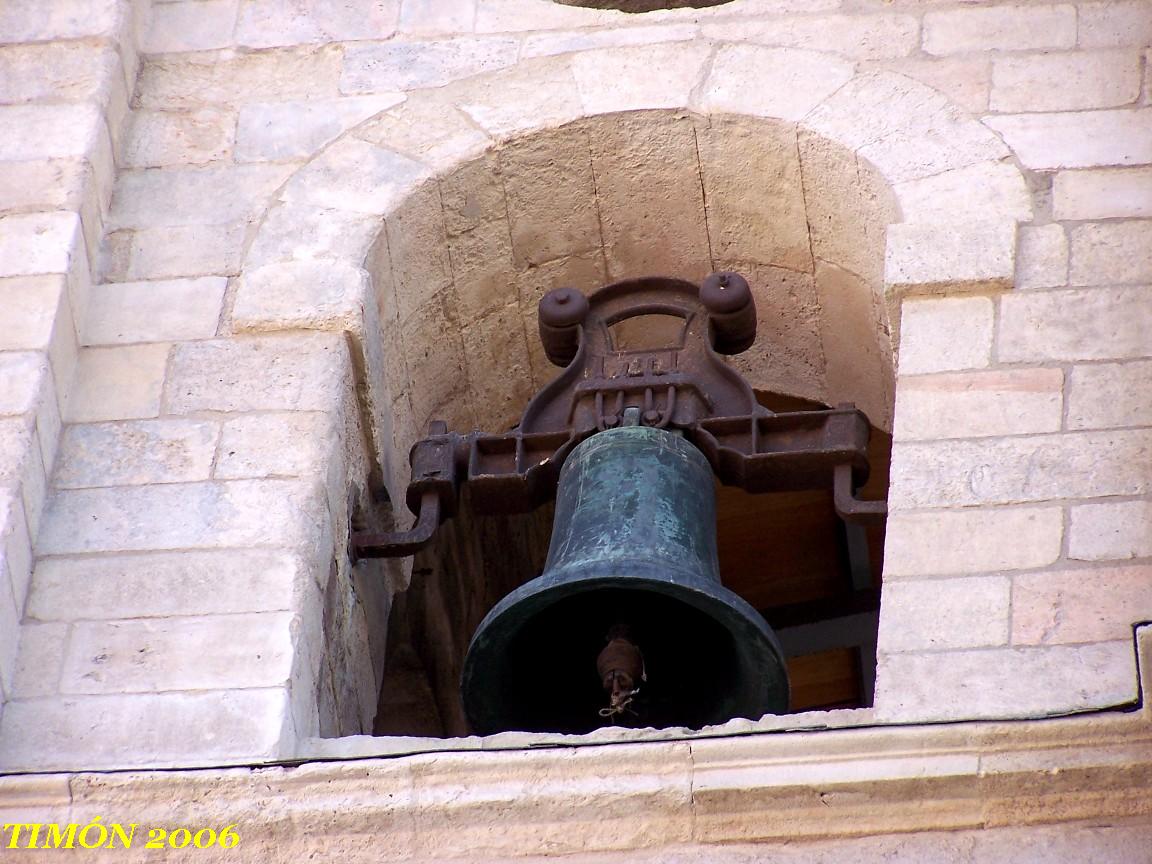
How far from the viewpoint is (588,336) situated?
5.73 m

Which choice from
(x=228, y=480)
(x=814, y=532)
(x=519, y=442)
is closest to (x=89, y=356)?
(x=228, y=480)

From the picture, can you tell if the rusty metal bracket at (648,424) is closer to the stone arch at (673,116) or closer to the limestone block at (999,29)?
the stone arch at (673,116)

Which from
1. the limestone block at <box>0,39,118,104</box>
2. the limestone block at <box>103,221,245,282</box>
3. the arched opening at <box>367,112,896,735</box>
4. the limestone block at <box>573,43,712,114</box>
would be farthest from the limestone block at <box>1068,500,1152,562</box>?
the limestone block at <box>0,39,118,104</box>

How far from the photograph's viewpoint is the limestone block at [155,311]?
18.2ft

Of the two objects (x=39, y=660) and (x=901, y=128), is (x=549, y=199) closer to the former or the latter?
(x=901, y=128)

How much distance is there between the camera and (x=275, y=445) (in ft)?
17.0

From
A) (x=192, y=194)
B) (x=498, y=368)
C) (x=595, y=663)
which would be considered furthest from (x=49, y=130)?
(x=595, y=663)

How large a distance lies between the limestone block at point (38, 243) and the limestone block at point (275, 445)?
0.64 meters

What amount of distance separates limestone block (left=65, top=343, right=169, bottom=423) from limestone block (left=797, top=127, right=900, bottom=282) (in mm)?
1600

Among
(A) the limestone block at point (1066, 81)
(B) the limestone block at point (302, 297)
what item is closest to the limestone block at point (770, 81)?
(A) the limestone block at point (1066, 81)

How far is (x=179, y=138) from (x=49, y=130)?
340 mm

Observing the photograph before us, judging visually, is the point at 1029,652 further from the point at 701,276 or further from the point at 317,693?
the point at 701,276

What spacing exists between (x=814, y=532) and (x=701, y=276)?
242cm

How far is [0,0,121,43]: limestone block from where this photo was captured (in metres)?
6.23
